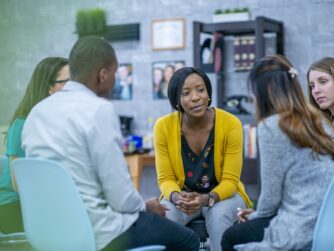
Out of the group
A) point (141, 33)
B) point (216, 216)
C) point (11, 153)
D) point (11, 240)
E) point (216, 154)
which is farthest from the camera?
point (141, 33)

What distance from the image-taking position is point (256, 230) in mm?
2268

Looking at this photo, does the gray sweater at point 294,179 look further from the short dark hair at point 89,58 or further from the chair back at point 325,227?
the short dark hair at point 89,58

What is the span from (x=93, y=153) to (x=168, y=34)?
3994 millimetres

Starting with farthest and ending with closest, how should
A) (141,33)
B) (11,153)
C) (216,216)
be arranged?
1. (141,33)
2. (216,216)
3. (11,153)

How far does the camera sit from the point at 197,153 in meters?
2.91

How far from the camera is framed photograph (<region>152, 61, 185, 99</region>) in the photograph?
594 centimetres

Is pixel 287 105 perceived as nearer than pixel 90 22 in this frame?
Yes

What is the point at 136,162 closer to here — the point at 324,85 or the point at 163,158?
the point at 163,158

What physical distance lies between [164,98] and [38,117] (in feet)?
12.6

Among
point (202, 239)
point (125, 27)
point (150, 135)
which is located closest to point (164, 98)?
point (150, 135)

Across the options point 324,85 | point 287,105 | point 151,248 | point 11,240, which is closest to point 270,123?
point 287,105

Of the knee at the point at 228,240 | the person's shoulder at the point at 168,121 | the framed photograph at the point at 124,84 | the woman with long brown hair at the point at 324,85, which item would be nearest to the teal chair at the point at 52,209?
the knee at the point at 228,240

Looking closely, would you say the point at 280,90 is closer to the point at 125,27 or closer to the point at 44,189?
the point at 44,189

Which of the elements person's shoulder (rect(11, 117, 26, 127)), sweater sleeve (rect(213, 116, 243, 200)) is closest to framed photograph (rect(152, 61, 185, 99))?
sweater sleeve (rect(213, 116, 243, 200))
